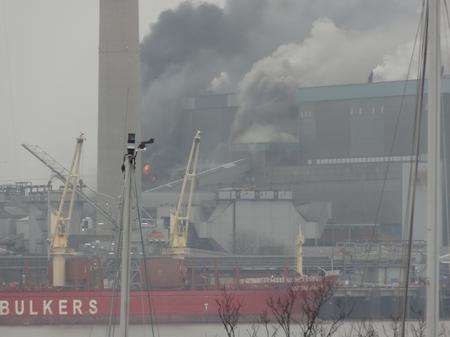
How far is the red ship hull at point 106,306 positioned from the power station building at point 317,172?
33.1ft

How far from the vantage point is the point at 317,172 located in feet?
190

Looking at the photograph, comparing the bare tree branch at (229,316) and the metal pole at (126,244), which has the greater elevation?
the metal pole at (126,244)

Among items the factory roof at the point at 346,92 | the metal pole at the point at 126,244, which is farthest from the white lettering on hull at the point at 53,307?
the metal pole at the point at 126,244

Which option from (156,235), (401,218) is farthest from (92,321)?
(401,218)

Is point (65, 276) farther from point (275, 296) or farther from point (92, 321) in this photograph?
point (275, 296)

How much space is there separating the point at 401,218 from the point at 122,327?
131 ft

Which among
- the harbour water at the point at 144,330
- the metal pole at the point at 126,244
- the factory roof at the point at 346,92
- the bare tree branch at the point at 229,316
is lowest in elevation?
the harbour water at the point at 144,330

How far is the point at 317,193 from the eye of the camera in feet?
190

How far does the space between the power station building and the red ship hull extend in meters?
10.1

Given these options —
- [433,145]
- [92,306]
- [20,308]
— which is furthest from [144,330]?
[433,145]

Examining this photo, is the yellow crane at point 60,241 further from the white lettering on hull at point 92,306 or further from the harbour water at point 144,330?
the harbour water at point 144,330

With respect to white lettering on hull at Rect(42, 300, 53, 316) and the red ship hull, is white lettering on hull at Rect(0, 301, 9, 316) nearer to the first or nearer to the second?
the red ship hull

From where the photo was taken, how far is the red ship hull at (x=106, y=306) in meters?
41.8

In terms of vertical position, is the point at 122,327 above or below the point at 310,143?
below
